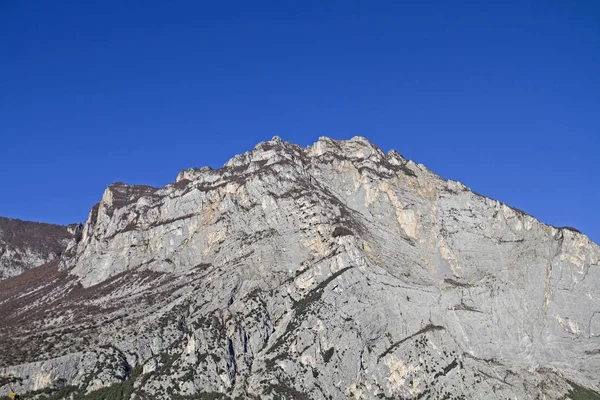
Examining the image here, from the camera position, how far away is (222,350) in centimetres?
18175

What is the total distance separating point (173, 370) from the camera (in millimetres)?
176250

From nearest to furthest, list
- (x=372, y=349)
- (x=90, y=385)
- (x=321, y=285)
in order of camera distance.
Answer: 1. (x=90, y=385)
2. (x=372, y=349)
3. (x=321, y=285)

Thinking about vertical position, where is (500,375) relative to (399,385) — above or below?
above

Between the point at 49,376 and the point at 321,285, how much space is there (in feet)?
269

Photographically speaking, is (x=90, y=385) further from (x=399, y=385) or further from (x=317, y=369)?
(x=399, y=385)

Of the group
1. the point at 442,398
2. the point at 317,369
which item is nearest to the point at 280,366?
the point at 317,369

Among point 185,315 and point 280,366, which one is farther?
point 185,315

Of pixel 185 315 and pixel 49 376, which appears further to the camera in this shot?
pixel 185 315

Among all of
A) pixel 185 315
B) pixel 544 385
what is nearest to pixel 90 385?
pixel 185 315

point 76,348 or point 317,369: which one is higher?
point 317,369

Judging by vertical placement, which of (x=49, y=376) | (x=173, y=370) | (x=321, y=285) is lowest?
(x=49, y=376)

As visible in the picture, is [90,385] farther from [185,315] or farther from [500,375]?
[500,375]

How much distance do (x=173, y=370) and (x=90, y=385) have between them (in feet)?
73.3

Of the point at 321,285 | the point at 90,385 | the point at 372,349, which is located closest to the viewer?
the point at 90,385
